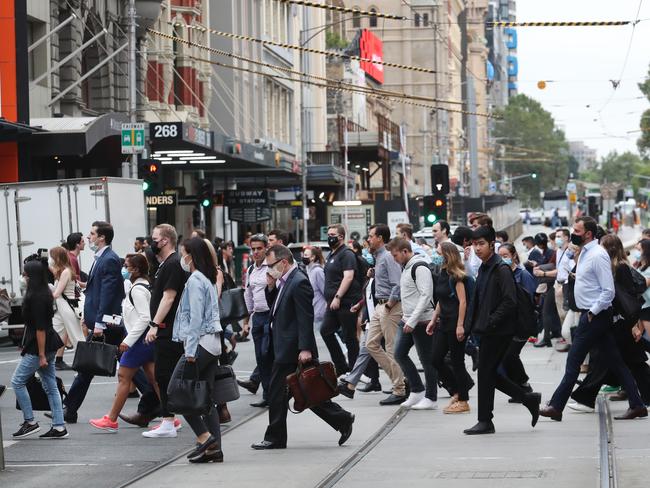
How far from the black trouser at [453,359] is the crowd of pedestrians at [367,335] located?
1cm

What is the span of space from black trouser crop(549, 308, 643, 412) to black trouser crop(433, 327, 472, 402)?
139 cm

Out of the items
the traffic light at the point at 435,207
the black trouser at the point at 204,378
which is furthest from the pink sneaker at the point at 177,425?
the traffic light at the point at 435,207

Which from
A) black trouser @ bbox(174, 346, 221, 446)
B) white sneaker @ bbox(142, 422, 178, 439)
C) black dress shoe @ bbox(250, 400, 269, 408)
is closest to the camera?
black trouser @ bbox(174, 346, 221, 446)

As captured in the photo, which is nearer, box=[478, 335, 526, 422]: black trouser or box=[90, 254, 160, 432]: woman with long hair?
box=[478, 335, 526, 422]: black trouser

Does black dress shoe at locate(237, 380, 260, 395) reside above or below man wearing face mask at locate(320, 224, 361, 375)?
below

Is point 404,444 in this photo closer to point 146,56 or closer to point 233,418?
point 233,418

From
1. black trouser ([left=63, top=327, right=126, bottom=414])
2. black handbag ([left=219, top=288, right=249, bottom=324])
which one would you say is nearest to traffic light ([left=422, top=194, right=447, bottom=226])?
black trouser ([left=63, top=327, right=126, bottom=414])

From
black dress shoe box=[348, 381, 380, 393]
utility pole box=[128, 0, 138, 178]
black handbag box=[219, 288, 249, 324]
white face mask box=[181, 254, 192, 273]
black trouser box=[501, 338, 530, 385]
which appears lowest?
black dress shoe box=[348, 381, 380, 393]

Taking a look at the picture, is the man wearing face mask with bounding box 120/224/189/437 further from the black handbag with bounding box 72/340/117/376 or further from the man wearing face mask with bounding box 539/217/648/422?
the man wearing face mask with bounding box 539/217/648/422

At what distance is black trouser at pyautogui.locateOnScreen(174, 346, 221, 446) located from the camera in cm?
1166

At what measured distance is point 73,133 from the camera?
31.5m

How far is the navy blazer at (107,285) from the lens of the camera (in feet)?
48.0

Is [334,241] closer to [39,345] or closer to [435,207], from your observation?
[39,345]

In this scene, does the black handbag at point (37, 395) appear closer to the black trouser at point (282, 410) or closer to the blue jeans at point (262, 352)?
the blue jeans at point (262, 352)
